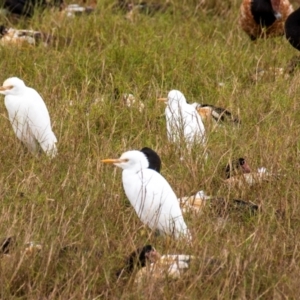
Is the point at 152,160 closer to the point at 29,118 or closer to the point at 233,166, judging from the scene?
the point at 233,166

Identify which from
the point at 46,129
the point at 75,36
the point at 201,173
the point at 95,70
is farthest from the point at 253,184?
the point at 75,36

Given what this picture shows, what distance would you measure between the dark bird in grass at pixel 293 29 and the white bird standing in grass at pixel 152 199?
3.79 metres

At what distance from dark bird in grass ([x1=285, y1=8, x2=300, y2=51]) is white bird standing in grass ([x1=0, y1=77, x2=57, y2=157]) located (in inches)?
118

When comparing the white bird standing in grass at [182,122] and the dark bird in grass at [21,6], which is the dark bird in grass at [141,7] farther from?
the white bird standing in grass at [182,122]

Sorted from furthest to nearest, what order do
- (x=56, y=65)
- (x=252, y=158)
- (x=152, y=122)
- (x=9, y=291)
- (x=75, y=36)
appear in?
(x=75, y=36) → (x=56, y=65) → (x=152, y=122) → (x=252, y=158) → (x=9, y=291)

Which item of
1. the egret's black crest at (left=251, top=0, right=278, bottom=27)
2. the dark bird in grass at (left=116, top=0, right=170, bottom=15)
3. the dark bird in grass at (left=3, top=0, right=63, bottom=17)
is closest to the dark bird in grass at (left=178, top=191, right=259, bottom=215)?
the egret's black crest at (left=251, top=0, right=278, bottom=27)

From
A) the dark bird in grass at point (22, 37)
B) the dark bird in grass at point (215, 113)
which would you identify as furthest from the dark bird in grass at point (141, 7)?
the dark bird in grass at point (215, 113)

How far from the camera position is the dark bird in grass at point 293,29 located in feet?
28.5

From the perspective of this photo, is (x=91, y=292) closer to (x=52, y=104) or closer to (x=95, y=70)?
(x=52, y=104)

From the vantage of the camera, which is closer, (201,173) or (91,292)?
(91,292)

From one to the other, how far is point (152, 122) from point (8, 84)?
1061 mm

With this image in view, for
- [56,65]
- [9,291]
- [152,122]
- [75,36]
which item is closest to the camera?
[9,291]

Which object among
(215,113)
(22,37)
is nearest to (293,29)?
(215,113)

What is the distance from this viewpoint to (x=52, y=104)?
23.5ft
